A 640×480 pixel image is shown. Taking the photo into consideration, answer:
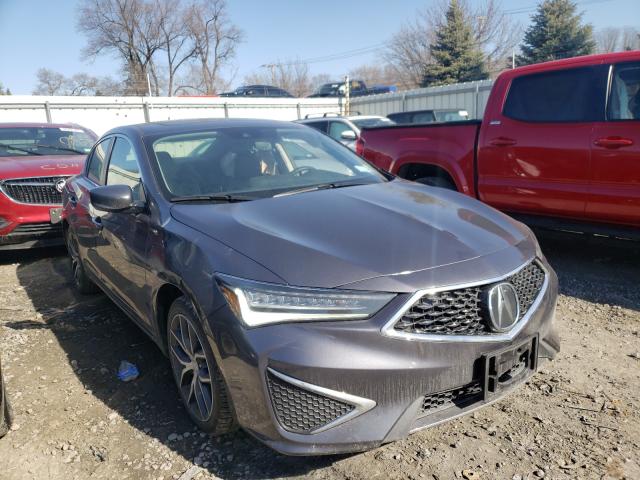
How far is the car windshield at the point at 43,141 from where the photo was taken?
23.2 ft

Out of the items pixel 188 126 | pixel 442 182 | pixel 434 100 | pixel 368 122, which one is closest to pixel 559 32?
pixel 434 100

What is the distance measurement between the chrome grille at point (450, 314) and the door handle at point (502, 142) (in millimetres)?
3278

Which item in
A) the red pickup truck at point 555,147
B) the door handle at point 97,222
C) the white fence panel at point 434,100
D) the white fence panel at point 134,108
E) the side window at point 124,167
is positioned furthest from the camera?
the white fence panel at point 434,100

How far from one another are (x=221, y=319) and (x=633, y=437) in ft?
6.57

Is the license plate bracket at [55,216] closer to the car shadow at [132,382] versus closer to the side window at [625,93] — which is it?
the car shadow at [132,382]

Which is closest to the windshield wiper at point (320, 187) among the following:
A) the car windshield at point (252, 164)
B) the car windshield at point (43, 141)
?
the car windshield at point (252, 164)

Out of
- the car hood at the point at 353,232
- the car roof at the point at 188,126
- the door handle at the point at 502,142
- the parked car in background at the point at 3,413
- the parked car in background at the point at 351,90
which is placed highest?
the parked car in background at the point at 351,90

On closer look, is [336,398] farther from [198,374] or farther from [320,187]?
[320,187]

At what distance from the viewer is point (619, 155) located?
14.2 feet

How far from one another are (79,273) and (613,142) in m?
4.89

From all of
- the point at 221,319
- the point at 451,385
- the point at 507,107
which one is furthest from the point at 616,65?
the point at 221,319

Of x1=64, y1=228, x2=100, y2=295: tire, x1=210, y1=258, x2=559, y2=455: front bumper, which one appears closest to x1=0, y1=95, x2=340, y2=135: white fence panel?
x1=64, y1=228, x2=100, y2=295: tire

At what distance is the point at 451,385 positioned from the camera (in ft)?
6.99

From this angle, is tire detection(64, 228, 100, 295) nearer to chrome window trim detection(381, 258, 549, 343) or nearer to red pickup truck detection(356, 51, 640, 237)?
red pickup truck detection(356, 51, 640, 237)
